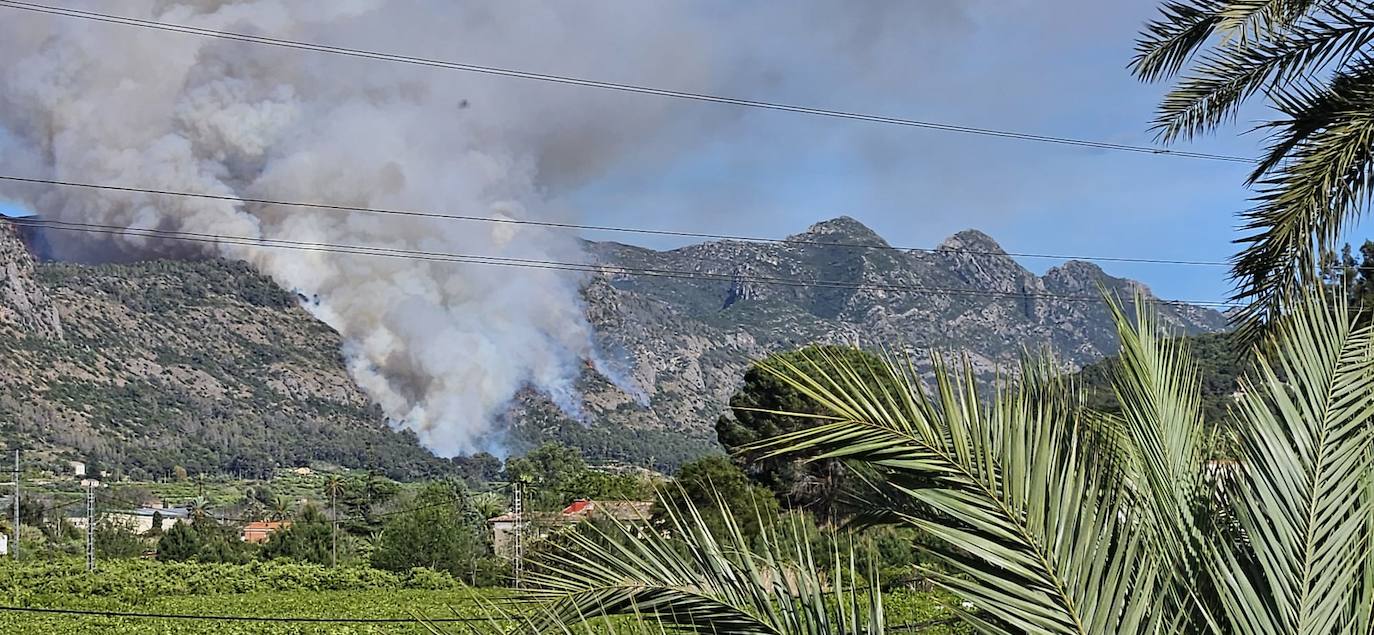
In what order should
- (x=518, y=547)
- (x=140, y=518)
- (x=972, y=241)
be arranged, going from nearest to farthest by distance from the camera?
(x=518, y=547), (x=140, y=518), (x=972, y=241)

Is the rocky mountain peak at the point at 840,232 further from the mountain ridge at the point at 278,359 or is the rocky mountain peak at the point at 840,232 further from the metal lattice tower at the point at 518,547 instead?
the metal lattice tower at the point at 518,547

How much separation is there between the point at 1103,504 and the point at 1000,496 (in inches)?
9.0

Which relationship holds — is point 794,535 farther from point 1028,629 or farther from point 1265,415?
point 1265,415

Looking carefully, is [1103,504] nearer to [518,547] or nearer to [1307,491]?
[1307,491]

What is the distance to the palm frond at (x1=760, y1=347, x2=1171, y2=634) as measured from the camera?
1.99 m

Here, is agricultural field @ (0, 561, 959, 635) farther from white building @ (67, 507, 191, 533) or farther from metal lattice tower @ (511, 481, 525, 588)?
white building @ (67, 507, 191, 533)

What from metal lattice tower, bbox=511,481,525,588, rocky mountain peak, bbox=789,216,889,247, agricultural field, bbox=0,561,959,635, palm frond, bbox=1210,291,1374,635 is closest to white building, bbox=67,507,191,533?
agricultural field, bbox=0,561,959,635

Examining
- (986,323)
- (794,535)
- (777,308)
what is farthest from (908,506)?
(777,308)

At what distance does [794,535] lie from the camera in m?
2.39

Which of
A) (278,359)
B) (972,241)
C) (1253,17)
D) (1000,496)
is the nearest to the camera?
(1000,496)

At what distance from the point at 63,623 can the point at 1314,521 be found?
26793mm

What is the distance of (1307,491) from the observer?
214cm

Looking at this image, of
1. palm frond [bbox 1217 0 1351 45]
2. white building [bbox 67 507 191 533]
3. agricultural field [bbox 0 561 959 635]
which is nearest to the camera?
palm frond [bbox 1217 0 1351 45]

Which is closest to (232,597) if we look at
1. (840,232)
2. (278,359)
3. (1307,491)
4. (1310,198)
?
(1310,198)
